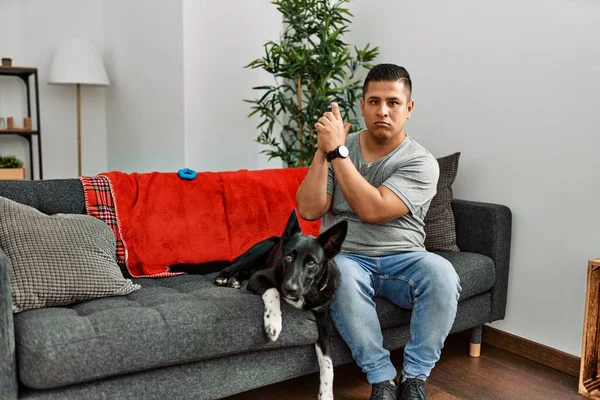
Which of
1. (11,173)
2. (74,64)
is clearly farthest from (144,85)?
(11,173)

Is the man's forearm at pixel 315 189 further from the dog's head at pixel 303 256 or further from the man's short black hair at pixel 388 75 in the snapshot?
the man's short black hair at pixel 388 75

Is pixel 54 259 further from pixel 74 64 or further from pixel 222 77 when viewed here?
pixel 74 64

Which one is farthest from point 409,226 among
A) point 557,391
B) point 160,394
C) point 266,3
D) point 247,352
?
point 266,3

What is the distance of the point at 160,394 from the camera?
5.55 ft

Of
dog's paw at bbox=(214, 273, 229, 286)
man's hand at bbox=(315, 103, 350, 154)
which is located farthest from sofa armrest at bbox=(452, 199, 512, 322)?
dog's paw at bbox=(214, 273, 229, 286)

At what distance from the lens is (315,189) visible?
81.1 inches

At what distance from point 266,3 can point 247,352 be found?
9.41 feet

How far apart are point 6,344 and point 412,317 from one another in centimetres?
126

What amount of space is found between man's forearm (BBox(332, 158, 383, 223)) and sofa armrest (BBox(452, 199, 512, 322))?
796 millimetres

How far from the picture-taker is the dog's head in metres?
1.75

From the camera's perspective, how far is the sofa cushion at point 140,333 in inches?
58.6

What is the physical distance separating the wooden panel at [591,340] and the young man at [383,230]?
56 cm

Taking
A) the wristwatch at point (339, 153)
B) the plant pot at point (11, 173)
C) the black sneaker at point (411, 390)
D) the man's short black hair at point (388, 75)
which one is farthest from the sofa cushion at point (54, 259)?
the plant pot at point (11, 173)

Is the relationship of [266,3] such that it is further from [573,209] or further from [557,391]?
[557,391]
